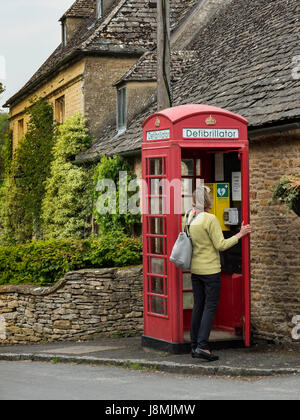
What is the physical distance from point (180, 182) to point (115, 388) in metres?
3.01

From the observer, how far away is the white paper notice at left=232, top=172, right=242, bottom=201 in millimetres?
11062

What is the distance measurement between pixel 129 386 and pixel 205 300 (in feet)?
6.09

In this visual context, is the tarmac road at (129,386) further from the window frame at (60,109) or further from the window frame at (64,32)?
the window frame at (64,32)

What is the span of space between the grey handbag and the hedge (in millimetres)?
4337

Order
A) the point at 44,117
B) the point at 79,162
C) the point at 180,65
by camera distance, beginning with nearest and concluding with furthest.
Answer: the point at 180,65 < the point at 79,162 < the point at 44,117

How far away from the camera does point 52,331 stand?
14102mm

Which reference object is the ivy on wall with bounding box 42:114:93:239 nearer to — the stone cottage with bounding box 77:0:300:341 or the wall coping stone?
the stone cottage with bounding box 77:0:300:341

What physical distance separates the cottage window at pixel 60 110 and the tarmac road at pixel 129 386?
1563 centimetres

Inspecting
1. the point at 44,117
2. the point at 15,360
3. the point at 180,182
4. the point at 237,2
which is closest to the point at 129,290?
the point at 15,360

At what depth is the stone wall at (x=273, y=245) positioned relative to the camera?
11344 millimetres

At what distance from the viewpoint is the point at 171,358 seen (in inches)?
402

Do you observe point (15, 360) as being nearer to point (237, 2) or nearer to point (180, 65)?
point (180, 65)

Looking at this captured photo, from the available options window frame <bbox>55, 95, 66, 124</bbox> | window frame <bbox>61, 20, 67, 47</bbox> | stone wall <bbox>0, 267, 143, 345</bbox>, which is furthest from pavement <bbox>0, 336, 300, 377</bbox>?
window frame <bbox>61, 20, 67, 47</bbox>

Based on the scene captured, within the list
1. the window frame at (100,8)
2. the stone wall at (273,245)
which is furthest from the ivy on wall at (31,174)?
the stone wall at (273,245)
